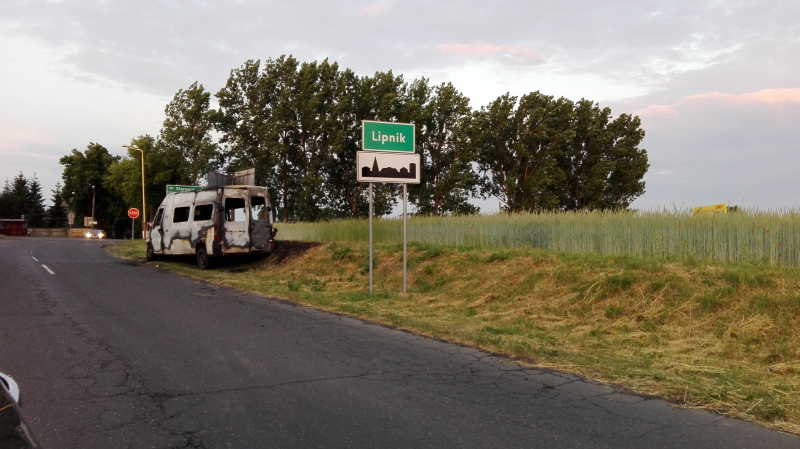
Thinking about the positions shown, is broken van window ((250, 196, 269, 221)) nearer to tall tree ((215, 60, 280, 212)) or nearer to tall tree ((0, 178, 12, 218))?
tall tree ((215, 60, 280, 212))

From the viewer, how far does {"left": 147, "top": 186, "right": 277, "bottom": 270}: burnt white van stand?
18.3 m

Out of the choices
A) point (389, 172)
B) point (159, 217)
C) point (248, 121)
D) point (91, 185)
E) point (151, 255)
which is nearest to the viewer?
point (389, 172)

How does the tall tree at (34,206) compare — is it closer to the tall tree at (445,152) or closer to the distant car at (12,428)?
the tall tree at (445,152)

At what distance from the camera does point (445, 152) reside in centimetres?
3750

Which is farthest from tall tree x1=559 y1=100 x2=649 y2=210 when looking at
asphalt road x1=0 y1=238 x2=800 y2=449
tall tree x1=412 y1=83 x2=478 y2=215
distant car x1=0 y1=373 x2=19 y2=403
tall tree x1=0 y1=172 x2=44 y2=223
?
tall tree x1=0 y1=172 x2=44 y2=223

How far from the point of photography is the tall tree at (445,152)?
3675 centimetres

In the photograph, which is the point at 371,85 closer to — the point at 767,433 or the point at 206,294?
the point at 206,294

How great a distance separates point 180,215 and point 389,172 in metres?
11.1

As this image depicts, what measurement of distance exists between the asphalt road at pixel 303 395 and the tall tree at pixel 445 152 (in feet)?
92.9

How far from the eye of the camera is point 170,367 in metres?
5.98

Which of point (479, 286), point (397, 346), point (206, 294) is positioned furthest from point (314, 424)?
point (206, 294)

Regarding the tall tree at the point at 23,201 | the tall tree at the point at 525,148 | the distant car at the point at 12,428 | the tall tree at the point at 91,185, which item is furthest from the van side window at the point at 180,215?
the tall tree at the point at 23,201

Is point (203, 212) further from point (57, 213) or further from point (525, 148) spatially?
Result: point (57, 213)

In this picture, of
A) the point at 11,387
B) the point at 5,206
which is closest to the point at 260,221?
the point at 11,387
